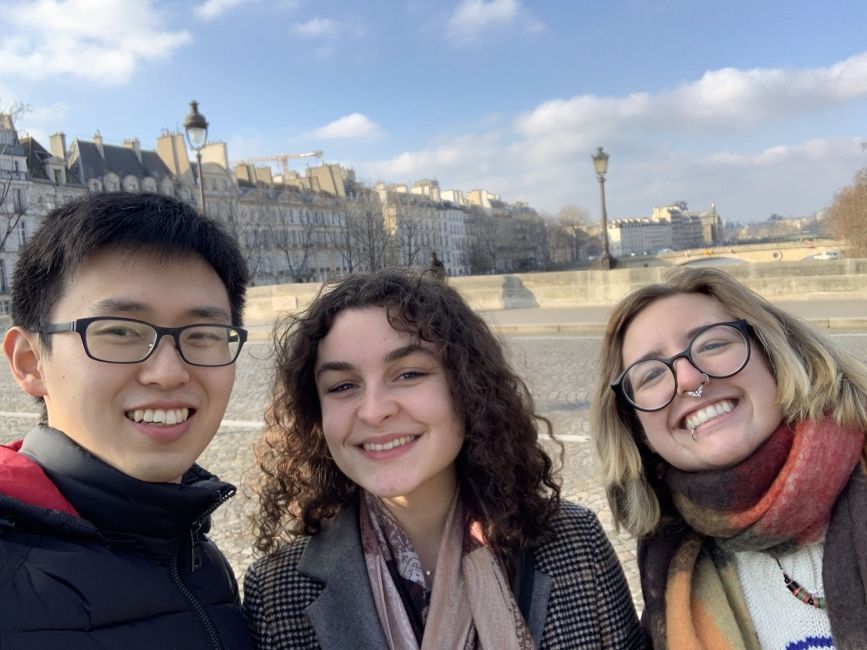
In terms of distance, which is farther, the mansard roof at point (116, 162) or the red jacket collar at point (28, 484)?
the mansard roof at point (116, 162)

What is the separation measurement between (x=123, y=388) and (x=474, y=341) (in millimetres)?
969

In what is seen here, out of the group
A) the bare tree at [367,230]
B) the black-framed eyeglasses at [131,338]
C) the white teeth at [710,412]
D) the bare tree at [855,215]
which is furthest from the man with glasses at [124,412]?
the bare tree at [367,230]

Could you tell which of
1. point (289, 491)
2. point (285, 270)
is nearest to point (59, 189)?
point (285, 270)

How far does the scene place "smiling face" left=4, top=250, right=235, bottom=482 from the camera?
5.04 ft

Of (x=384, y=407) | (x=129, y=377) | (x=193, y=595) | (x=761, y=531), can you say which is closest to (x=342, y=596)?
(x=193, y=595)

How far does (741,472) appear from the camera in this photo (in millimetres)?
1740

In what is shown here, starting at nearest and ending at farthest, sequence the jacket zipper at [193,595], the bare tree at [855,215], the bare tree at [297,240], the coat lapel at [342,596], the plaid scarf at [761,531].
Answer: the jacket zipper at [193,595]
the plaid scarf at [761,531]
the coat lapel at [342,596]
the bare tree at [855,215]
the bare tree at [297,240]

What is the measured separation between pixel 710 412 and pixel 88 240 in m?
1.60

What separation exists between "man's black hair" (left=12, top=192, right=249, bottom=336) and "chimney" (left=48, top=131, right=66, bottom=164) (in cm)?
6365

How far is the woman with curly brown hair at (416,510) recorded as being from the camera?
179 cm

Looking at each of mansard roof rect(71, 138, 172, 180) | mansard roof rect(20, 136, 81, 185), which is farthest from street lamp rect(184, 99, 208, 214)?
mansard roof rect(71, 138, 172, 180)

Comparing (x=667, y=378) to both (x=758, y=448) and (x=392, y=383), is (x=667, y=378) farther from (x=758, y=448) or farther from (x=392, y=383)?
(x=392, y=383)

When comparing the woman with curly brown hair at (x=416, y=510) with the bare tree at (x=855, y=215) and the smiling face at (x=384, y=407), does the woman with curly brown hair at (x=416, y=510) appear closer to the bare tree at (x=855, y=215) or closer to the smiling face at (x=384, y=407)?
the smiling face at (x=384, y=407)

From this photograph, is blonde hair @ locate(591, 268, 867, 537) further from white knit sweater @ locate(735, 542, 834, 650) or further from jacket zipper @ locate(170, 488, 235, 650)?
jacket zipper @ locate(170, 488, 235, 650)
